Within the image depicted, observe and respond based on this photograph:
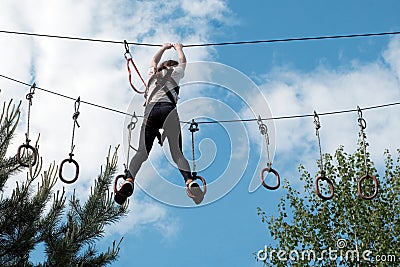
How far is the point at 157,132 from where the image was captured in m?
5.50

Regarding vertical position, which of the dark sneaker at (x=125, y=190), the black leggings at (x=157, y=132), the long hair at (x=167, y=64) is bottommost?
the dark sneaker at (x=125, y=190)

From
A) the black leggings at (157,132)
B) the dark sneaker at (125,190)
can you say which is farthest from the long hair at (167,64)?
the dark sneaker at (125,190)

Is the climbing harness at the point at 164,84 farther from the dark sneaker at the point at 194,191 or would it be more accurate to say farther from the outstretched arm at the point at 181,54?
the dark sneaker at the point at 194,191

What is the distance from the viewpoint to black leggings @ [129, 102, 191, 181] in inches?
211

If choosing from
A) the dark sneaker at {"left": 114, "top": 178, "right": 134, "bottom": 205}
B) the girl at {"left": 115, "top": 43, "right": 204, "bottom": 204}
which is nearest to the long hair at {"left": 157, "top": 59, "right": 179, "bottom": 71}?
the girl at {"left": 115, "top": 43, "right": 204, "bottom": 204}

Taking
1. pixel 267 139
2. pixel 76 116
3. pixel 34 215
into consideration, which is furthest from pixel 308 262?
pixel 76 116

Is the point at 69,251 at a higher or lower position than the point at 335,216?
lower

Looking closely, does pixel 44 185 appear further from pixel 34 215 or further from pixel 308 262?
pixel 308 262

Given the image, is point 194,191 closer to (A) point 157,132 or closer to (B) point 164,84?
(A) point 157,132

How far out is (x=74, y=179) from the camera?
549cm

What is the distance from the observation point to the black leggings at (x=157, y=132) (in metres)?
5.35

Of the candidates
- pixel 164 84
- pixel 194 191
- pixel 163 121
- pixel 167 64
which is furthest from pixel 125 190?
pixel 167 64

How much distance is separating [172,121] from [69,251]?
15.3 ft

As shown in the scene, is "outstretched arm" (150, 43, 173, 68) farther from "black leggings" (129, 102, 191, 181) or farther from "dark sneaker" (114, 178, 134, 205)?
"dark sneaker" (114, 178, 134, 205)
